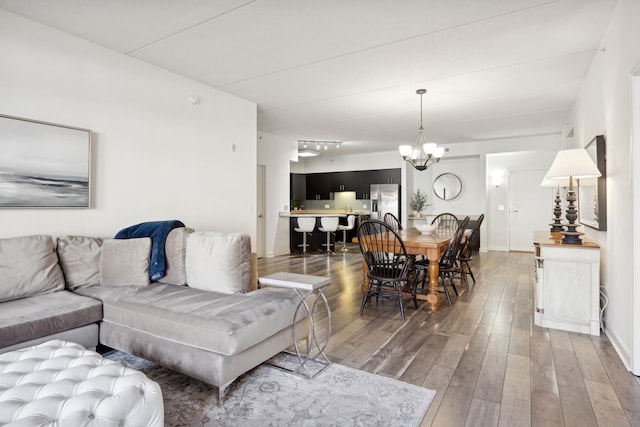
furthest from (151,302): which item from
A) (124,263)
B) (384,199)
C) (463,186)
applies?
(463,186)

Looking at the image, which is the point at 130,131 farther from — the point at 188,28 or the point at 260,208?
the point at 260,208

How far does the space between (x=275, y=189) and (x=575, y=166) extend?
539cm

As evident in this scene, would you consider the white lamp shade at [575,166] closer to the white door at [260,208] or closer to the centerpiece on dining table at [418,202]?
the white door at [260,208]

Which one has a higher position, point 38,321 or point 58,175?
point 58,175

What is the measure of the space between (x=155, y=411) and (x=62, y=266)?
2034mm

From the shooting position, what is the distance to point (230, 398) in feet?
6.43

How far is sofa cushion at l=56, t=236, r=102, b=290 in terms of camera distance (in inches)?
109

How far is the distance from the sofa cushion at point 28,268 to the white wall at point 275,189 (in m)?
4.66

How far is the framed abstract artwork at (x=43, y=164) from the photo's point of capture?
2.73 m

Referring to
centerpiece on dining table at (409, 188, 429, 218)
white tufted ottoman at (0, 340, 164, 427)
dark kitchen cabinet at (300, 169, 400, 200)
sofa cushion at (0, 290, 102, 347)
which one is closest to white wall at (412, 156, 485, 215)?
centerpiece on dining table at (409, 188, 429, 218)

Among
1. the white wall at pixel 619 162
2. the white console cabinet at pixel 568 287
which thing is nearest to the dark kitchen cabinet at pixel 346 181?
the white wall at pixel 619 162

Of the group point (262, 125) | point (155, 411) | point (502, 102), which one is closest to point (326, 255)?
point (262, 125)

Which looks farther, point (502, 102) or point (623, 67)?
point (502, 102)

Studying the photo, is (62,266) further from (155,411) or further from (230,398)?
(155,411)
